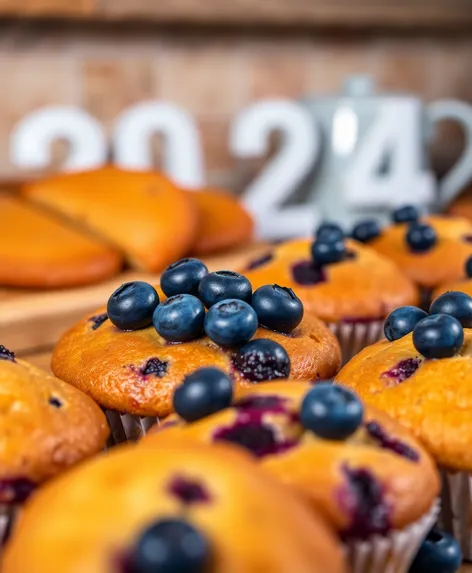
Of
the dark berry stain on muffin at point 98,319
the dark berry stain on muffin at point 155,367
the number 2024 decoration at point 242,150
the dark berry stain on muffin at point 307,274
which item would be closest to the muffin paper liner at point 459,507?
the dark berry stain on muffin at point 155,367

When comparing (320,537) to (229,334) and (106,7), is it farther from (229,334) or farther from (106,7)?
(106,7)

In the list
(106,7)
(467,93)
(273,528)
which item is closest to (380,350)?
(273,528)

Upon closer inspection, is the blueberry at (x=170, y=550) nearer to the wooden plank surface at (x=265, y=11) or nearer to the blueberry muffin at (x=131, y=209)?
the blueberry muffin at (x=131, y=209)

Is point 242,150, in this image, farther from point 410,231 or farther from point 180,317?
point 180,317

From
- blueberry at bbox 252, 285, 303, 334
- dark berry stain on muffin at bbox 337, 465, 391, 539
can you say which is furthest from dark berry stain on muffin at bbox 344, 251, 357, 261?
dark berry stain on muffin at bbox 337, 465, 391, 539

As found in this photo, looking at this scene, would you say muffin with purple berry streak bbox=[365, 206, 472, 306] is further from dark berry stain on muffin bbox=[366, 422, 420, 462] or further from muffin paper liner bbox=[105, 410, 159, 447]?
dark berry stain on muffin bbox=[366, 422, 420, 462]

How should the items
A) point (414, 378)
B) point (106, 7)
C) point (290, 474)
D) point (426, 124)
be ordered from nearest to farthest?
point (290, 474) → point (414, 378) → point (106, 7) → point (426, 124)
